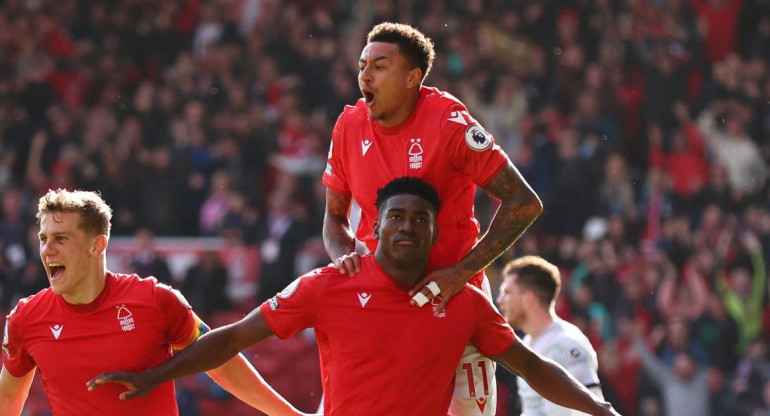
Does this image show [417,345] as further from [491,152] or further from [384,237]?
[491,152]

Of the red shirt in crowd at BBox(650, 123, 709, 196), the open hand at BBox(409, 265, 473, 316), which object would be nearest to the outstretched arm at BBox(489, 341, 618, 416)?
the open hand at BBox(409, 265, 473, 316)

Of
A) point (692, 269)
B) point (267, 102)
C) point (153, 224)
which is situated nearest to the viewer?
point (692, 269)

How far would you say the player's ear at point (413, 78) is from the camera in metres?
→ 6.54

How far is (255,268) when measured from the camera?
49.3 ft

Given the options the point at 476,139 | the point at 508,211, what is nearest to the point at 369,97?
the point at 476,139

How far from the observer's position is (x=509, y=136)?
53.5ft

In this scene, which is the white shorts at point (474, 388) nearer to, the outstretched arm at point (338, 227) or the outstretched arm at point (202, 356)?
the outstretched arm at point (338, 227)

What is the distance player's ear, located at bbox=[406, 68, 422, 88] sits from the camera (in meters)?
6.54

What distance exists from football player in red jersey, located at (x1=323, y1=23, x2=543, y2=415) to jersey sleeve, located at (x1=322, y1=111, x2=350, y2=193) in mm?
11

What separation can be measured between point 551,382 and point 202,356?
167cm

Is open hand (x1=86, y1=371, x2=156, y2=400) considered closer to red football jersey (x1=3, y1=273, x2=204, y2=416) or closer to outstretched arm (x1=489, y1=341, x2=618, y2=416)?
red football jersey (x1=3, y1=273, x2=204, y2=416)

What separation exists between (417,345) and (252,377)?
1.08 meters

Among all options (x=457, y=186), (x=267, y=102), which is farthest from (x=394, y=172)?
(x=267, y=102)

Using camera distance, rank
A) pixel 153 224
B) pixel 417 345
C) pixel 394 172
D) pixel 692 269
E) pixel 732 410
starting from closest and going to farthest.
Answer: pixel 417 345
pixel 394 172
pixel 732 410
pixel 692 269
pixel 153 224
